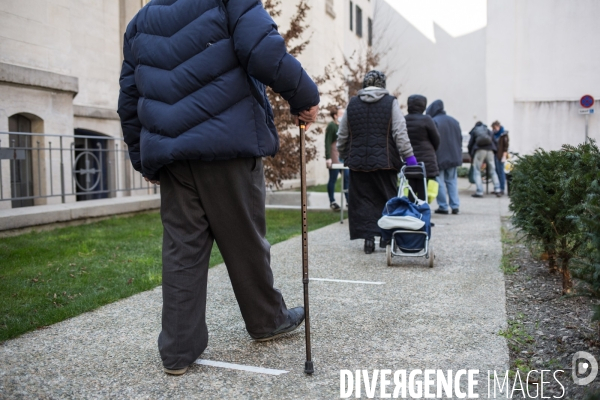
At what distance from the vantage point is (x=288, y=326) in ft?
12.4

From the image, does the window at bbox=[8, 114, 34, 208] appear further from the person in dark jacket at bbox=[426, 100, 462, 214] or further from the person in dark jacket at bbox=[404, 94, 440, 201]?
the person in dark jacket at bbox=[426, 100, 462, 214]

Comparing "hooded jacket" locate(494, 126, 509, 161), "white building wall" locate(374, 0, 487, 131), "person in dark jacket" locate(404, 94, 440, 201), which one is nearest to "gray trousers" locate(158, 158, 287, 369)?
"person in dark jacket" locate(404, 94, 440, 201)

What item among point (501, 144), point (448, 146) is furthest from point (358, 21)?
point (448, 146)

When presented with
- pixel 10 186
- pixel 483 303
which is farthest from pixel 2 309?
pixel 10 186

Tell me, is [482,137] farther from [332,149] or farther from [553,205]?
[553,205]

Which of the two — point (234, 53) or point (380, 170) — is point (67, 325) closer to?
point (234, 53)

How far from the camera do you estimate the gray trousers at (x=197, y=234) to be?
328cm

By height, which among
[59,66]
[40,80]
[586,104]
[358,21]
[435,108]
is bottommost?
[435,108]

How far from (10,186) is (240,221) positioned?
6.61 meters

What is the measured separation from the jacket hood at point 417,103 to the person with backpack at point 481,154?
246 inches

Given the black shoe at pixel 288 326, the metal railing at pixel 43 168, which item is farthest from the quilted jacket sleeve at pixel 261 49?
the metal railing at pixel 43 168

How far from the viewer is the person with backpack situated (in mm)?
15578

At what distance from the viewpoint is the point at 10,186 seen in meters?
8.87

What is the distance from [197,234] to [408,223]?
3.24 meters
